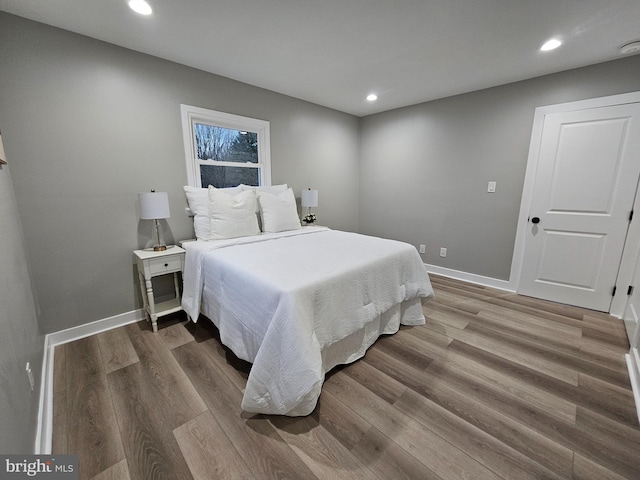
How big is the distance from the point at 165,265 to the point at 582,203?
161 inches

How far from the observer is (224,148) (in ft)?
9.66

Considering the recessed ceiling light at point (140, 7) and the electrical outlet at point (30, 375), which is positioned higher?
the recessed ceiling light at point (140, 7)

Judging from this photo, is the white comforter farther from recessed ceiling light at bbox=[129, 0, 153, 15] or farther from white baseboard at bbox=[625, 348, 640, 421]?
recessed ceiling light at bbox=[129, 0, 153, 15]

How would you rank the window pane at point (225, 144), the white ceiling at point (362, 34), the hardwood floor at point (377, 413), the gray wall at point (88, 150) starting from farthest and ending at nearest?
the window pane at point (225, 144)
the gray wall at point (88, 150)
the white ceiling at point (362, 34)
the hardwood floor at point (377, 413)

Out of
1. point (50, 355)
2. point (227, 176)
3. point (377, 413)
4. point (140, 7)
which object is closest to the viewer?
point (377, 413)

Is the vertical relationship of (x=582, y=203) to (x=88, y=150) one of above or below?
below

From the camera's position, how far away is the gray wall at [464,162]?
105 inches

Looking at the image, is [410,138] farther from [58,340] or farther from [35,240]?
[58,340]

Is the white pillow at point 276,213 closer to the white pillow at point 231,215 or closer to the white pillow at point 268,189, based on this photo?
the white pillow at point 268,189

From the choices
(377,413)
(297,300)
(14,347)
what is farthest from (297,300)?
(14,347)

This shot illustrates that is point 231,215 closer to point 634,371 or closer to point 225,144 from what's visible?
point 225,144

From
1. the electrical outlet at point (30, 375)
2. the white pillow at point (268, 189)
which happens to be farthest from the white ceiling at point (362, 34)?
the electrical outlet at point (30, 375)

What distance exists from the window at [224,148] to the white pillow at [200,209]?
0.18 meters

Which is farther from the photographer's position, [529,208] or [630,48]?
[529,208]
